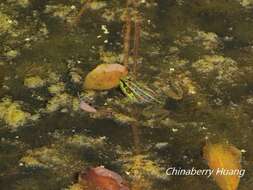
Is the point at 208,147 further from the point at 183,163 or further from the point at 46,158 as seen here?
the point at 46,158

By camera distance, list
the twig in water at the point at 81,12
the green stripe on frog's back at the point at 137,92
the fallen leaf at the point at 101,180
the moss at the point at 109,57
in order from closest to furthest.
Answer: the fallen leaf at the point at 101,180 < the green stripe on frog's back at the point at 137,92 < the moss at the point at 109,57 < the twig in water at the point at 81,12

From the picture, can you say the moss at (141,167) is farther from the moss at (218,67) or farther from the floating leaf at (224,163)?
the moss at (218,67)

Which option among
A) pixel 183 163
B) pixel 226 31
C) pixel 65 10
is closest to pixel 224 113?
Answer: pixel 183 163

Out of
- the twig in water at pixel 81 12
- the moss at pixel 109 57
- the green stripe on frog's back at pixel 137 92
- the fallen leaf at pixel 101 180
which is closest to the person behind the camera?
the fallen leaf at pixel 101 180

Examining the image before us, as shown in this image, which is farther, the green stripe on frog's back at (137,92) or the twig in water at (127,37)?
the twig in water at (127,37)

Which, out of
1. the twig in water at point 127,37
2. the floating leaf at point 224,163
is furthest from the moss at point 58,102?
the floating leaf at point 224,163

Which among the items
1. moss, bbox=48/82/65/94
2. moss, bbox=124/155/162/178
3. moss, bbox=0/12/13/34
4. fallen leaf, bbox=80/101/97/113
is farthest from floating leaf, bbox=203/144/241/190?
moss, bbox=0/12/13/34

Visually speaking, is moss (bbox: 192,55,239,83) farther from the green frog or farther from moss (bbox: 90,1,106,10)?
moss (bbox: 90,1,106,10)

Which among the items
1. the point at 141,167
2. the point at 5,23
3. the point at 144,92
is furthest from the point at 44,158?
the point at 5,23
